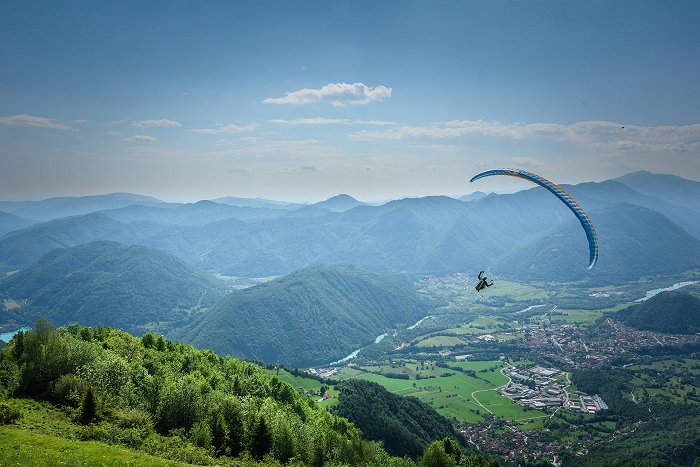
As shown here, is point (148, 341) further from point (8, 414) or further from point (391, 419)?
point (391, 419)

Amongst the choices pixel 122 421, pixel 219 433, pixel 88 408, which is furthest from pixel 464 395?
pixel 88 408

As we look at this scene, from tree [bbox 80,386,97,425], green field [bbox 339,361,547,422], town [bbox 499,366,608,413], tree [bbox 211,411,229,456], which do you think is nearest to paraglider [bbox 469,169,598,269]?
tree [bbox 211,411,229,456]

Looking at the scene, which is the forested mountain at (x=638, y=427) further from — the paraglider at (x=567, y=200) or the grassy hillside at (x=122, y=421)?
the grassy hillside at (x=122, y=421)

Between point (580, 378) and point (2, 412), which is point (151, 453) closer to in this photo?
point (2, 412)

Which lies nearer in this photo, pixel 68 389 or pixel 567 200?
pixel 68 389

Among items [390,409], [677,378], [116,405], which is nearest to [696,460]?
[390,409]

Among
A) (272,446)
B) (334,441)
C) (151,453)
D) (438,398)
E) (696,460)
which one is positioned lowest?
(438,398)

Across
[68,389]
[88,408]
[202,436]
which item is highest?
[68,389]

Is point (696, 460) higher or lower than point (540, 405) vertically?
higher
